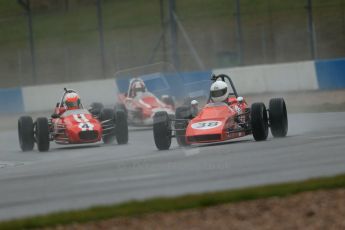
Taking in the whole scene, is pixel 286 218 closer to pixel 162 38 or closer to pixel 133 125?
pixel 133 125

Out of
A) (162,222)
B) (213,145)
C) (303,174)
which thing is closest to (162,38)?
(213,145)

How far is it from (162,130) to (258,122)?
188 cm

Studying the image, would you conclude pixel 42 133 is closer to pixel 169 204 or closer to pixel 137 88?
pixel 137 88

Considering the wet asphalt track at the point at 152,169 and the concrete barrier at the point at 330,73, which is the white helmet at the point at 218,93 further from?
the concrete barrier at the point at 330,73

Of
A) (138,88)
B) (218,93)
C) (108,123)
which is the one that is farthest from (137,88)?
(218,93)

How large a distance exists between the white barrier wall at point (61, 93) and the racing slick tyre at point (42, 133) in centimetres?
1468

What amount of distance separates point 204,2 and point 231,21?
65.8 inches

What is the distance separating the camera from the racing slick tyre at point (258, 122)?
18.1 metres

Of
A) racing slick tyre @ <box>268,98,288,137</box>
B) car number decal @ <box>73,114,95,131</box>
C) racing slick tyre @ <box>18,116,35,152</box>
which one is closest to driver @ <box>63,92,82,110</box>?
car number decal @ <box>73,114,95,131</box>

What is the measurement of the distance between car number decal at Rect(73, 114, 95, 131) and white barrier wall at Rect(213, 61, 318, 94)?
1264 centimetres

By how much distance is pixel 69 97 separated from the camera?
22.5 m

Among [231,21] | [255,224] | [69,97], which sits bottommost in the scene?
[255,224]

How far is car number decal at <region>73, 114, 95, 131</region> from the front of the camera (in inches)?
842

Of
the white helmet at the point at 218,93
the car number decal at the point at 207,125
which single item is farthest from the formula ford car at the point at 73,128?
the car number decal at the point at 207,125
